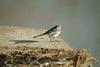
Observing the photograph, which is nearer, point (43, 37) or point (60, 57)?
point (60, 57)

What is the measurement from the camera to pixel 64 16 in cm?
1017

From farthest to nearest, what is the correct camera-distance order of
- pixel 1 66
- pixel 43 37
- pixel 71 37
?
pixel 71 37
pixel 43 37
pixel 1 66

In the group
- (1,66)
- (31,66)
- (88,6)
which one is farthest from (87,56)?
(88,6)

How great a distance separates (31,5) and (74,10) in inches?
37.8

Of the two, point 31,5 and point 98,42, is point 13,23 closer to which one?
point 31,5

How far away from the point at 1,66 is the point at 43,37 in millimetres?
1189

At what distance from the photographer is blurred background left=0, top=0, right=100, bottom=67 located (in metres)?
9.71

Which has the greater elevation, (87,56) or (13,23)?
(13,23)

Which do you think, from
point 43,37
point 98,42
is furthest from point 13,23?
point 43,37

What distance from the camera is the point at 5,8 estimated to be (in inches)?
384

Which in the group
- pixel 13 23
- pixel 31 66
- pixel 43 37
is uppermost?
pixel 13 23

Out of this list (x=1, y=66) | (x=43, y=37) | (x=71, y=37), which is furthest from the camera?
(x=71, y=37)

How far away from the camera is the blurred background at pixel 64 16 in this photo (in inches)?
382

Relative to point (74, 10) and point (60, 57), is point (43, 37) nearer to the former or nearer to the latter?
point (60, 57)
